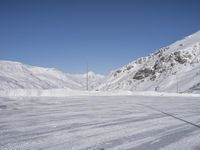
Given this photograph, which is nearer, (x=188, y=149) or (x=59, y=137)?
(x=188, y=149)

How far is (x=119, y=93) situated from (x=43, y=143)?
38.4 meters

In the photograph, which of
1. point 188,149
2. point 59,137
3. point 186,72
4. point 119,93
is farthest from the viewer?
point 186,72

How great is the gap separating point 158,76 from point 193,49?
18.3 meters

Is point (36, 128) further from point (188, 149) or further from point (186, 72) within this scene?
point (186, 72)

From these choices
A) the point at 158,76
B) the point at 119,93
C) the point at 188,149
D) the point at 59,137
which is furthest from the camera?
the point at 158,76

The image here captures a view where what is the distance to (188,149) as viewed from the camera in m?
8.10

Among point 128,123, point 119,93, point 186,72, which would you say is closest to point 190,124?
point 128,123

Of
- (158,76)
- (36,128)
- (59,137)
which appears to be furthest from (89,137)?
(158,76)

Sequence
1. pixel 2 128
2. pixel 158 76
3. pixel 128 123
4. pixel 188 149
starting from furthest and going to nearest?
1. pixel 158 76
2. pixel 128 123
3. pixel 2 128
4. pixel 188 149

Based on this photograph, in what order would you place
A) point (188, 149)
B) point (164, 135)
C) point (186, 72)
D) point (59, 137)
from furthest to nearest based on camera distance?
point (186, 72) → point (164, 135) → point (59, 137) → point (188, 149)

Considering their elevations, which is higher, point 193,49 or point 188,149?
point 193,49

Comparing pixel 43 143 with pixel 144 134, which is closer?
pixel 43 143

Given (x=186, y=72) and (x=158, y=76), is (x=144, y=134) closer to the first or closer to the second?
(x=186, y=72)

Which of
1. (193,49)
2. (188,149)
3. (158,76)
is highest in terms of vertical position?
(193,49)
